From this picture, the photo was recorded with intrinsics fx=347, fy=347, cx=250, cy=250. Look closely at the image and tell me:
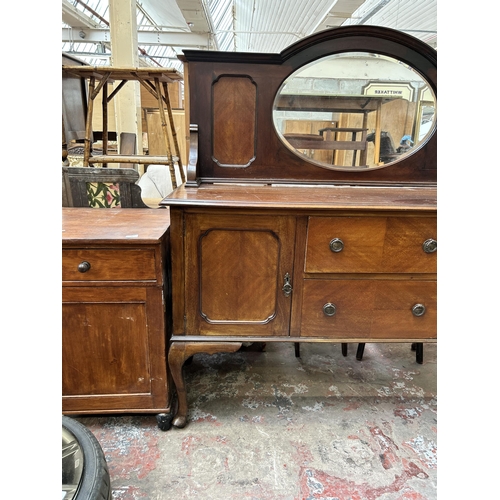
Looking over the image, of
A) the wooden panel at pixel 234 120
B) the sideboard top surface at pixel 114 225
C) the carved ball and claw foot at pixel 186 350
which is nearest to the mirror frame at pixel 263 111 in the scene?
the wooden panel at pixel 234 120

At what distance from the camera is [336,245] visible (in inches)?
44.6

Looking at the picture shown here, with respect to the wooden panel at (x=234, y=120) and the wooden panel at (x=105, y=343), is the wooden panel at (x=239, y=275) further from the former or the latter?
the wooden panel at (x=234, y=120)

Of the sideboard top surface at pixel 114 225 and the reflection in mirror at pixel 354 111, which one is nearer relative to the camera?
the sideboard top surface at pixel 114 225

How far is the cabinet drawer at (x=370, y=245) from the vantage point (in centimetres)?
113

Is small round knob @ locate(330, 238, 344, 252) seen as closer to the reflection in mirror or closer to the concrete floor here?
the reflection in mirror

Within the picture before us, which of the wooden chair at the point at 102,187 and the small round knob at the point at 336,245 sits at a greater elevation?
the wooden chair at the point at 102,187

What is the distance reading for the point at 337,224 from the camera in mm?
1129

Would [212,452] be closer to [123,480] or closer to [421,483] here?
[123,480]

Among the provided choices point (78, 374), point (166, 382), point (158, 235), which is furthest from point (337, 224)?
point (78, 374)

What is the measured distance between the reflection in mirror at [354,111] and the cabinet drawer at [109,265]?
78cm

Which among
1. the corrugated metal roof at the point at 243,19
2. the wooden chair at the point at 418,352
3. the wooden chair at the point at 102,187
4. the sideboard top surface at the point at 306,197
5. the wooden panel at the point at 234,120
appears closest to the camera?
the sideboard top surface at the point at 306,197

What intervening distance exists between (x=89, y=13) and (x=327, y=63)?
21.8 ft

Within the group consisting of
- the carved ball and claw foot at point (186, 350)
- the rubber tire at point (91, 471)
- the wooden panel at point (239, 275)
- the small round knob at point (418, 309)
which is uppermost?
the wooden panel at point (239, 275)

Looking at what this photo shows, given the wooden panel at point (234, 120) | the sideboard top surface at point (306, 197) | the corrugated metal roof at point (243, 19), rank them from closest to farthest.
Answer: the sideboard top surface at point (306, 197), the wooden panel at point (234, 120), the corrugated metal roof at point (243, 19)
